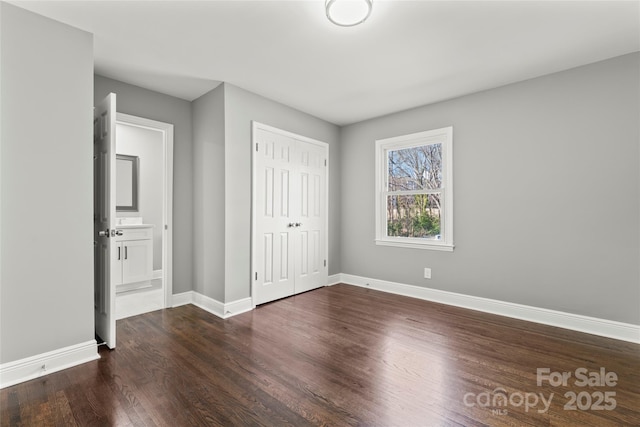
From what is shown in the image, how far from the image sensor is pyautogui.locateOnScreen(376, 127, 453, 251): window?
3834 millimetres

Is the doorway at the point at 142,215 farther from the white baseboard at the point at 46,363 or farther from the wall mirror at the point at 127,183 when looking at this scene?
the white baseboard at the point at 46,363

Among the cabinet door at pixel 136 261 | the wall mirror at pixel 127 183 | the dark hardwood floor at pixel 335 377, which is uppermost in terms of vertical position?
the wall mirror at pixel 127 183

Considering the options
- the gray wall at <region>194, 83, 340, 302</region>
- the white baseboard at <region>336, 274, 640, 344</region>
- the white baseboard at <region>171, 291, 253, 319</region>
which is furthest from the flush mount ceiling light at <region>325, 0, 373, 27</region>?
the white baseboard at <region>336, 274, 640, 344</region>

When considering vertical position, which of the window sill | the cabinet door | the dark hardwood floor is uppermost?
the window sill

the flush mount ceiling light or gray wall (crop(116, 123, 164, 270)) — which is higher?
the flush mount ceiling light

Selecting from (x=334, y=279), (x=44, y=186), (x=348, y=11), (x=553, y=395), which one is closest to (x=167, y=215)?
(x=44, y=186)

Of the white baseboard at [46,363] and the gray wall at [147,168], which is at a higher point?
the gray wall at [147,168]

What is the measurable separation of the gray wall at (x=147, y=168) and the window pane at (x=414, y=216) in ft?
12.2

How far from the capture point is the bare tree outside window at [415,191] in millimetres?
3971

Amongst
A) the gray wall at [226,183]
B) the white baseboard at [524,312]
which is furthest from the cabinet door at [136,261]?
the white baseboard at [524,312]

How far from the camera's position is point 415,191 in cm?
415

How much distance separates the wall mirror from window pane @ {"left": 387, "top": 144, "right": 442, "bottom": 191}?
4080 mm

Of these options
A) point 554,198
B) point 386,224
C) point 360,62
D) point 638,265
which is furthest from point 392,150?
point 638,265

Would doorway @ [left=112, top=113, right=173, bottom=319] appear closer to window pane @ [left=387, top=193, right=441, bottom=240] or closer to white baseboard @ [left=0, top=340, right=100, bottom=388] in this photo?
white baseboard @ [left=0, top=340, right=100, bottom=388]
